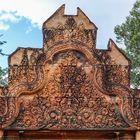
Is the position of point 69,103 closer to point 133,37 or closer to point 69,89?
point 69,89

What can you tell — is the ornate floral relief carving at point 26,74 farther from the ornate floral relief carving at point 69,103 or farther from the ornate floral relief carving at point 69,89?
the ornate floral relief carving at point 69,103

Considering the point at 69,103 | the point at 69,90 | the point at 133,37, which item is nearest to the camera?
the point at 69,103

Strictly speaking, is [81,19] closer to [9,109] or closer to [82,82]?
[82,82]

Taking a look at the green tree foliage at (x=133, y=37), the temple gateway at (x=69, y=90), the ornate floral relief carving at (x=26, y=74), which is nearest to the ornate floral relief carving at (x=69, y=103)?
the temple gateway at (x=69, y=90)

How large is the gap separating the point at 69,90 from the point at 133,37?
8.86m

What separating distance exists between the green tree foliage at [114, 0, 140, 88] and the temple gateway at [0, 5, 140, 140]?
8.01 metres

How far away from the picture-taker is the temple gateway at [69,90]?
1124 cm

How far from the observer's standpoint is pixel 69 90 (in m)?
11.5

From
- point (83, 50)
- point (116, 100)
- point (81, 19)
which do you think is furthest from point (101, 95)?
point (81, 19)

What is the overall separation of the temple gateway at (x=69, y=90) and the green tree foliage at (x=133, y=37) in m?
8.01

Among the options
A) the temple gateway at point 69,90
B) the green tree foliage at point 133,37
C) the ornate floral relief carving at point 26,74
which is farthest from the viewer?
the green tree foliage at point 133,37

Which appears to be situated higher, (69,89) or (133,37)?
(133,37)

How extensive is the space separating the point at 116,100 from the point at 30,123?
7.56ft

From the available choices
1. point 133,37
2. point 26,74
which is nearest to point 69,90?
point 26,74
